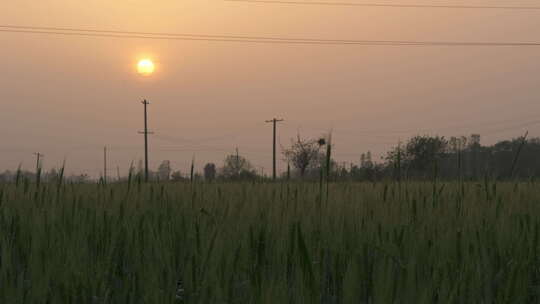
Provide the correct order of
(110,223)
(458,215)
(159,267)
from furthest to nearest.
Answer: (458,215) → (110,223) → (159,267)

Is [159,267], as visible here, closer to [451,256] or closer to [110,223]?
[110,223]

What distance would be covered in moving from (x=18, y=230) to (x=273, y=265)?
4.25 feet

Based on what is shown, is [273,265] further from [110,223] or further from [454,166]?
[454,166]

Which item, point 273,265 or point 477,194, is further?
point 477,194

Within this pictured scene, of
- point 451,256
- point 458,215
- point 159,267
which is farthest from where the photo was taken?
point 458,215

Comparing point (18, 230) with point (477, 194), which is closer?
point (18, 230)

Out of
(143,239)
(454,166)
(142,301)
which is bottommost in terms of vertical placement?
(142,301)

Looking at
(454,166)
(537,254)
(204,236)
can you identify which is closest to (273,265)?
(204,236)

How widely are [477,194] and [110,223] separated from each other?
2874 millimetres

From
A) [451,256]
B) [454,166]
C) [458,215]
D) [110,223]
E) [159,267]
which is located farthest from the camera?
[454,166]

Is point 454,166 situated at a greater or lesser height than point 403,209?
greater

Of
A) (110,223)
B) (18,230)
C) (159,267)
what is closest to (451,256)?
(159,267)

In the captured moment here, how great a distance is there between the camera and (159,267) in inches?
59.3

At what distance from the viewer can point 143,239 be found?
181 cm
